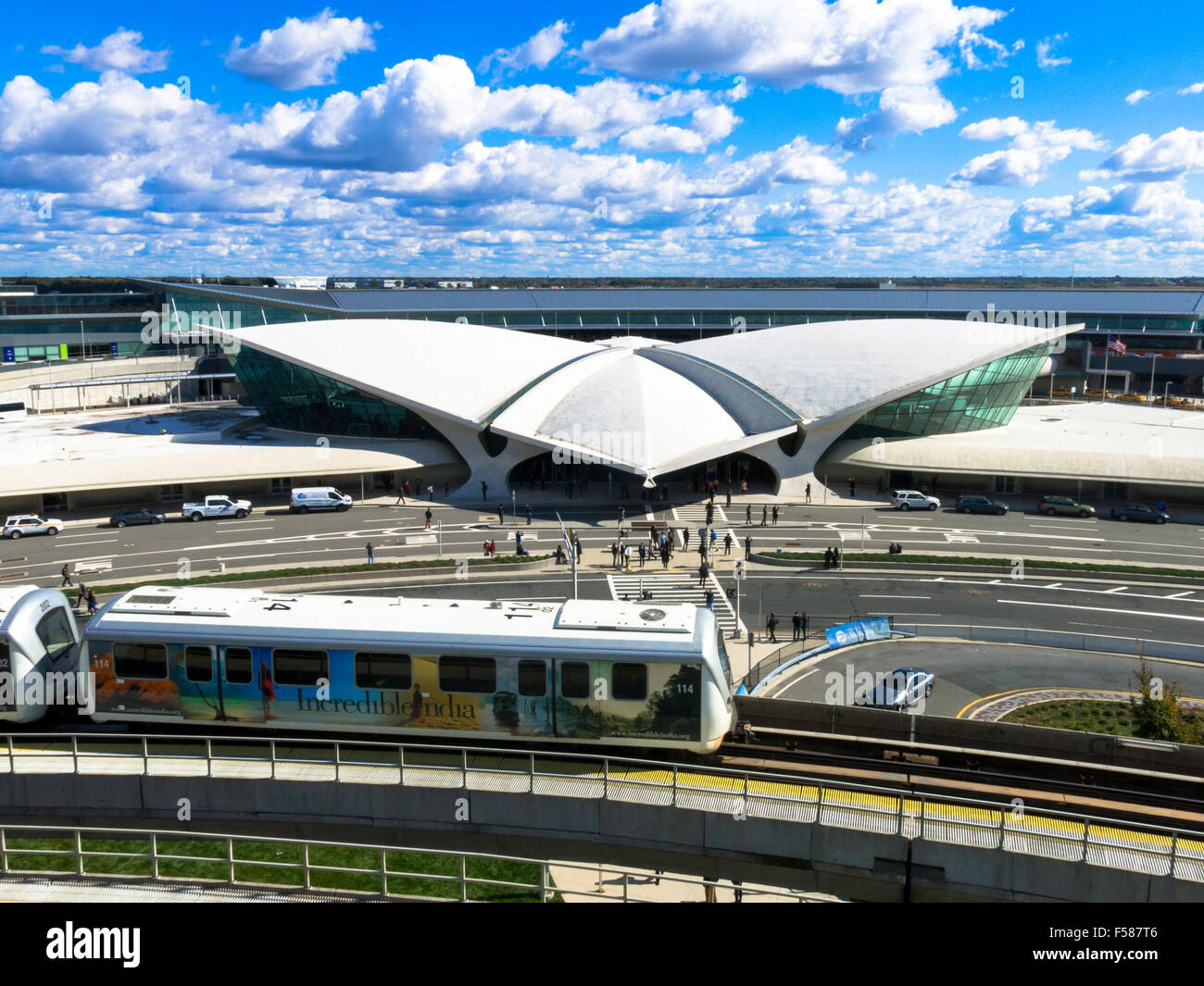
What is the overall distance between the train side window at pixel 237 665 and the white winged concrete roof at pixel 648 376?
28296 millimetres

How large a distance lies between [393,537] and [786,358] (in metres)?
26.3

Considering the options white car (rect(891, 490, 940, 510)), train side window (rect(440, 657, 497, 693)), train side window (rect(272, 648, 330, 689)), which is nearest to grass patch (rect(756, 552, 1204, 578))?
white car (rect(891, 490, 940, 510))

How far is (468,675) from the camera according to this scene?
55.3 feet

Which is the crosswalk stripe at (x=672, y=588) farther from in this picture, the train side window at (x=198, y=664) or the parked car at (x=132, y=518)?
the parked car at (x=132, y=518)

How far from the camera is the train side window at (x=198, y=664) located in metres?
17.3

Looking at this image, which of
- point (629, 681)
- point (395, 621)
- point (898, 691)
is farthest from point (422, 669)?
point (898, 691)

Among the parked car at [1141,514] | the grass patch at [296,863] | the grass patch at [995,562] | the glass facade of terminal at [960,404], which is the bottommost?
the grass patch at [296,863]

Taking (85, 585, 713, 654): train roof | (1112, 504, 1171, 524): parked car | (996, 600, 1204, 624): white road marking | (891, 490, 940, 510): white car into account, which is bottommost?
(996, 600, 1204, 624): white road marking

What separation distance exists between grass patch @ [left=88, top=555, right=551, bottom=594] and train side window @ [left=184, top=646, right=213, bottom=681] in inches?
656

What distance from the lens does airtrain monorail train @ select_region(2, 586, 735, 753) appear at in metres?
16.5

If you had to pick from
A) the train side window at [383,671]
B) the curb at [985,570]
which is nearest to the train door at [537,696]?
the train side window at [383,671]

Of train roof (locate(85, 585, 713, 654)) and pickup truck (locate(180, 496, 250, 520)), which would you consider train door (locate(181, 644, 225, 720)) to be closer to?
train roof (locate(85, 585, 713, 654))
